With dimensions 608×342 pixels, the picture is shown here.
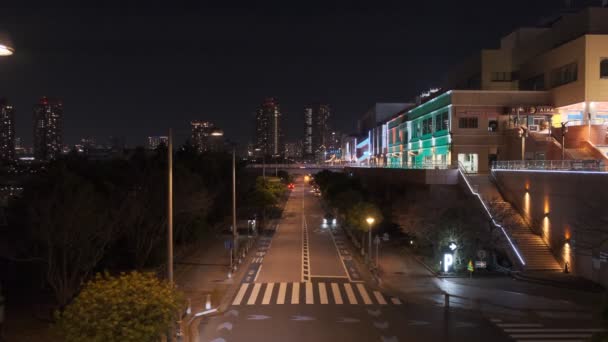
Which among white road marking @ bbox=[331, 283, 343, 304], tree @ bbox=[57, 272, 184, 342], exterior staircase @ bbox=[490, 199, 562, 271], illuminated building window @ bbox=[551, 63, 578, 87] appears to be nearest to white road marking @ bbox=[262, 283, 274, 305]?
white road marking @ bbox=[331, 283, 343, 304]

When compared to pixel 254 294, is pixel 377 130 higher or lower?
higher

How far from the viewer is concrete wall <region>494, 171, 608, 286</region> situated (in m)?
24.6

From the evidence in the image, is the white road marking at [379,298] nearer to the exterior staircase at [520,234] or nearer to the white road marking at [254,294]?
the white road marking at [254,294]

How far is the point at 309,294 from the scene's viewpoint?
77.5 ft

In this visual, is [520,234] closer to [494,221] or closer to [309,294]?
[494,221]

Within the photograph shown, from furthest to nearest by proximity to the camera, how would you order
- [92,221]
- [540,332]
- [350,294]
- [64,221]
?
[350,294] → [92,221] → [64,221] → [540,332]

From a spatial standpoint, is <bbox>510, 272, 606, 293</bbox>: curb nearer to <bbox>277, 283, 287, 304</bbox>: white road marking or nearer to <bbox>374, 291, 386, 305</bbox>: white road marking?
<bbox>374, 291, 386, 305</bbox>: white road marking

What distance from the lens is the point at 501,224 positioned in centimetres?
3150

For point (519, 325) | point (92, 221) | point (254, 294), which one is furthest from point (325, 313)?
point (92, 221)

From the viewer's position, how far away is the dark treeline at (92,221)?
20922mm

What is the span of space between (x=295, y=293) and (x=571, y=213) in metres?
15.0

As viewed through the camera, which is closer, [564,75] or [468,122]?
[564,75]

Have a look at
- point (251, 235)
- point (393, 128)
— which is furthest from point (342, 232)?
point (393, 128)

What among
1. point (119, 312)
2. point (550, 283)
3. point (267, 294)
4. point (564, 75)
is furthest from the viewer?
point (564, 75)
